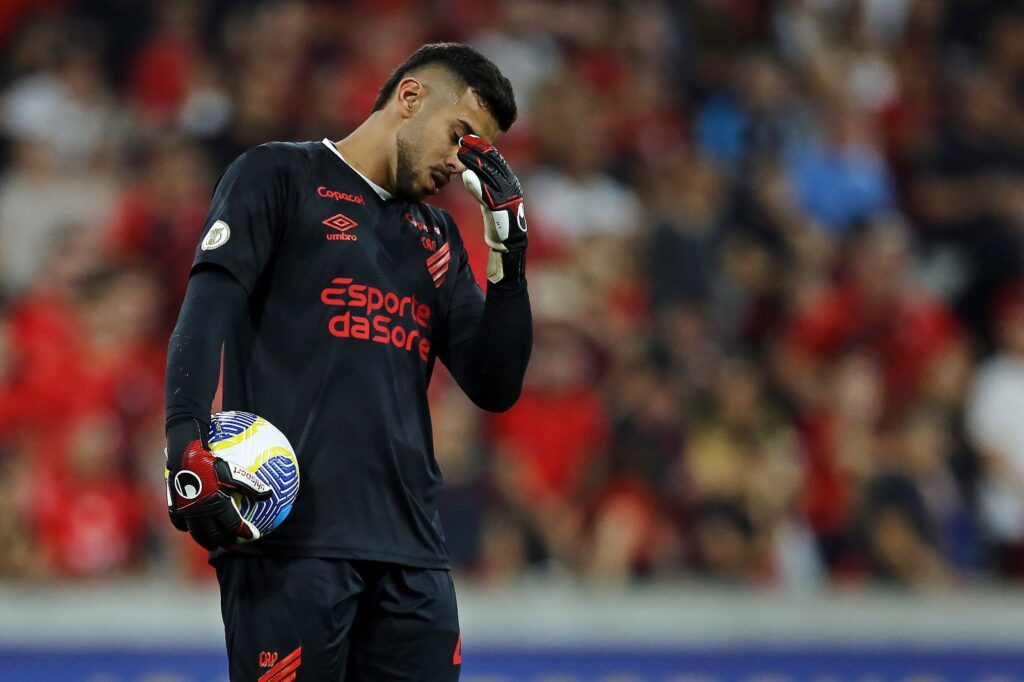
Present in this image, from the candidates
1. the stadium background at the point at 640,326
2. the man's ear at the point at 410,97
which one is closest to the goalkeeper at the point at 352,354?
the man's ear at the point at 410,97

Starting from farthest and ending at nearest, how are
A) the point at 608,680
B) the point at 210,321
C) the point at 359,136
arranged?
the point at 608,680
the point at 359,136
the point at 210,321

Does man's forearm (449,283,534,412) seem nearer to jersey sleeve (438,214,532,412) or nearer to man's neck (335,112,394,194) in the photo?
jersey sleeve (438,214,532,412)

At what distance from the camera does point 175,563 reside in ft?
23.8

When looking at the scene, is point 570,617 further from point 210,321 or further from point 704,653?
point 210,321

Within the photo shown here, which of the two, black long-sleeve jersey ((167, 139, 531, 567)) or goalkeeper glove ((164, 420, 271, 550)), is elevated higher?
black long-sleeve jersey ((167, 139, 531, 567))

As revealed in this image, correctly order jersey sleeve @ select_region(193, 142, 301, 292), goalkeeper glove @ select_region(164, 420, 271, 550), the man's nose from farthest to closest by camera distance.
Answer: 1. the man's nose
2. jersey sleeve @ select_region(193, 142, 301, 292)
3. goalkeeper glove @ select_region(164, 420, 271, 550)

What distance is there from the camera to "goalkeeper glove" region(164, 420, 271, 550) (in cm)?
339

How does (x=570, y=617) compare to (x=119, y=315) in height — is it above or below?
below

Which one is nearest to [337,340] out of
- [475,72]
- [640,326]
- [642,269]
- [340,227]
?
[340,227]

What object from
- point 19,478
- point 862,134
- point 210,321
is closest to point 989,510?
point 862,134

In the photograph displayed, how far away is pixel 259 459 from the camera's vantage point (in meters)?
3.54

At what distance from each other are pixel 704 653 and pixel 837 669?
62 cm

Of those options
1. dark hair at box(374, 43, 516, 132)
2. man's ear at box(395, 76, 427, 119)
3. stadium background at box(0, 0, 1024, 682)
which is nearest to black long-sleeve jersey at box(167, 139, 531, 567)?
man's ear at box(395, 76, 427, 119)

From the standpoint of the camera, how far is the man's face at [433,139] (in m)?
3.91
